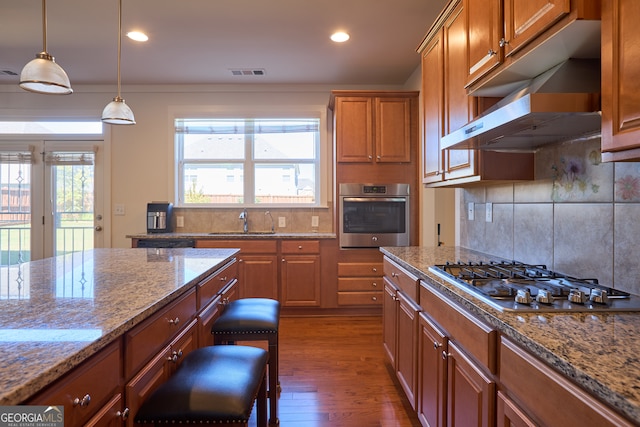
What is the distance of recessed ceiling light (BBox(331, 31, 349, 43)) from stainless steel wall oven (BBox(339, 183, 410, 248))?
4.59 feet

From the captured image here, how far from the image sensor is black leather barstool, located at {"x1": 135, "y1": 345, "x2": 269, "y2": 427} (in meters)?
1.03

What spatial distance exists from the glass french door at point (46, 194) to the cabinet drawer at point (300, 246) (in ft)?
8.13

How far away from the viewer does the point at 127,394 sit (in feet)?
3.42

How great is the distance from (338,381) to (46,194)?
4284mm

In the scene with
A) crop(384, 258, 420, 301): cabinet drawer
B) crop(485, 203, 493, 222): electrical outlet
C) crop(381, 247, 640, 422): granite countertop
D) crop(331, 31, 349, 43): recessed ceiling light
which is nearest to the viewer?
crop(381, 247, 640, 422): granite countertop

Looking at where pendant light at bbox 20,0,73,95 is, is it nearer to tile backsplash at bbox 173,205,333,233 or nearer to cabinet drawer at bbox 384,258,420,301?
cabinet drawer at bbox 384,258,420,301

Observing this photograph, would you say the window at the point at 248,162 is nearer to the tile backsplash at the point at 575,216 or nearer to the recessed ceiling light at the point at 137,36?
the recessed ceiling light at the point at 137,36

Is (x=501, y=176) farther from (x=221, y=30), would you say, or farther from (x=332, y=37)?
(x=221, y=30)

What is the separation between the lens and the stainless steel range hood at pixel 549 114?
116cm

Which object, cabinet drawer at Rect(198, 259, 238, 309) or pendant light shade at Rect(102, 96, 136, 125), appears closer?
cabinet drawer at Rect(198, 259, 238, 309)

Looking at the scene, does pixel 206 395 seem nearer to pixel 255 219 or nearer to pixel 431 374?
pixel 431 374

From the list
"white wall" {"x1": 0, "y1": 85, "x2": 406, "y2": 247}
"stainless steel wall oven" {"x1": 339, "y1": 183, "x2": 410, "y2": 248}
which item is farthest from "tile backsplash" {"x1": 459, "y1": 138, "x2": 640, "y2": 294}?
"white wall" {"x1": 0, "y1": 85, "x2": 406, "y2": 247}

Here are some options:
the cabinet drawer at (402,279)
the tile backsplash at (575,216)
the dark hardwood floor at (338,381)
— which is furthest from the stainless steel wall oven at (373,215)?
the tile backsplash at (575,216)

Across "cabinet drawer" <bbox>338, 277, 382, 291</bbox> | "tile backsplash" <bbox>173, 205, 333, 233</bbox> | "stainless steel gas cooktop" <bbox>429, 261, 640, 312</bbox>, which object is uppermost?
"tile backsplash" <bbox>173, 205, 333, 233</bbox>
